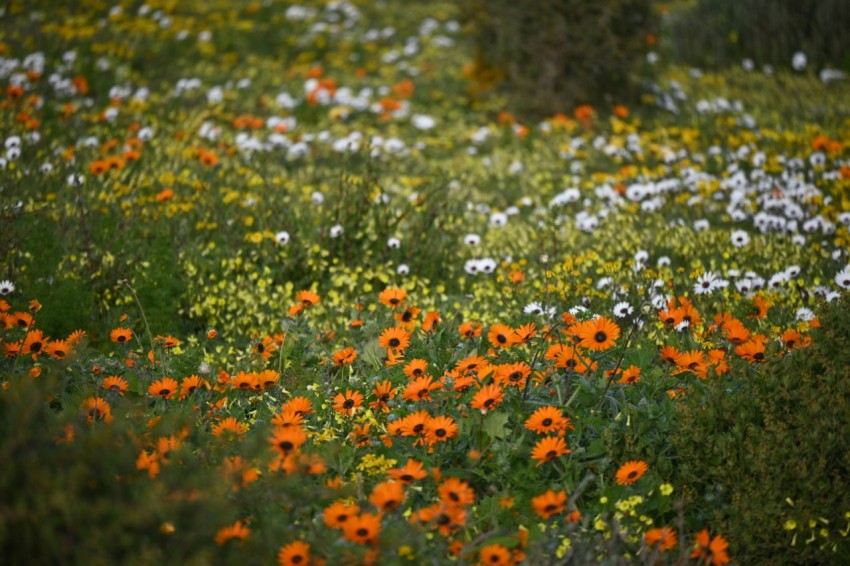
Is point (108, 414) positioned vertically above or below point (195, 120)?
above

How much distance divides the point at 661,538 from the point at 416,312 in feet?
4.95

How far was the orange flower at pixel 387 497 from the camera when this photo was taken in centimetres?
238

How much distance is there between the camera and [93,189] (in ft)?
16.8

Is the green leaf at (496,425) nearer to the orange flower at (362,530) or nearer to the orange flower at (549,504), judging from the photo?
the orange flower at (549,504)

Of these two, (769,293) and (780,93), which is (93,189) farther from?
(780,93)

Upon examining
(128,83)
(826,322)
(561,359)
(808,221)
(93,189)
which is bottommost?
(128,83)

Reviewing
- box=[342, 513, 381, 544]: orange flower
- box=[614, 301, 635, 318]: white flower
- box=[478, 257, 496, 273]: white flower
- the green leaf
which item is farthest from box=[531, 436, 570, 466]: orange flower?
box=[478, 257, 496, 273]: white flower

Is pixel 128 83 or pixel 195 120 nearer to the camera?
pixel 195 120

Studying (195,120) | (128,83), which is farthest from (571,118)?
(128,83)

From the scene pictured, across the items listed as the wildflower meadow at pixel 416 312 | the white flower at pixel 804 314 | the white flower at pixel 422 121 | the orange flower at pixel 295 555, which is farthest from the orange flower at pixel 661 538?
the white flower at pixel 422 121

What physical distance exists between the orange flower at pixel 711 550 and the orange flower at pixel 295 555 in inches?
42.6

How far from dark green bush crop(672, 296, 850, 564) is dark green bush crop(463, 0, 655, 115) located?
4760 mm

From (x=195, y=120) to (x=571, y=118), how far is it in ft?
10.6

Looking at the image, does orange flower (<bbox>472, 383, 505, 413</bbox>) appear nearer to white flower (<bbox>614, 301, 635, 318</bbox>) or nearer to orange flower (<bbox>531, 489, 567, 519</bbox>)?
orange flower (<bbox>531, 489, 567, 519</bbox>)
